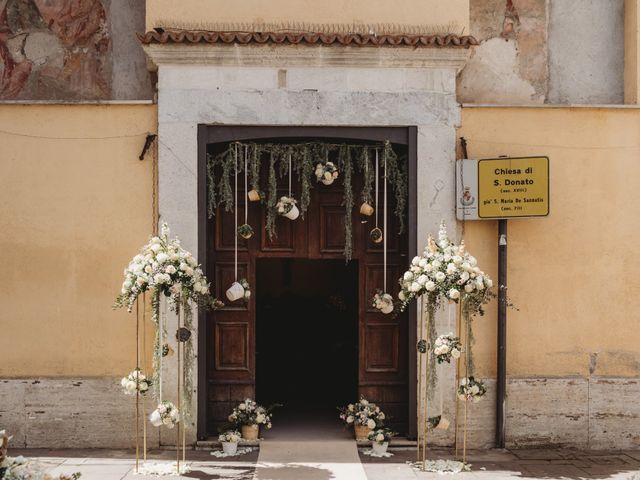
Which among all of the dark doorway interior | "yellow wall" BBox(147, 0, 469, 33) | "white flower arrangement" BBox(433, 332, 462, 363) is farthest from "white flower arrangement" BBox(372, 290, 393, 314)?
"yellow wall" BBox(147, 0, 469, 33)

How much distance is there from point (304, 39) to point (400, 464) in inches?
188

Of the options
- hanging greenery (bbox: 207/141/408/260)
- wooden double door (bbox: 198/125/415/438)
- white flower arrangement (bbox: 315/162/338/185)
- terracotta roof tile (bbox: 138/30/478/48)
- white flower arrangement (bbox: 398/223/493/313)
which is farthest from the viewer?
wooden double door (bbox: 198/125/415/438)

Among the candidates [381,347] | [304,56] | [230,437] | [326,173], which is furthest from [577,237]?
[230,437]

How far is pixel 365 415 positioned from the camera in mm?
7805

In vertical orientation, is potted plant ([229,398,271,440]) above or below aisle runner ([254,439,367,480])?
above

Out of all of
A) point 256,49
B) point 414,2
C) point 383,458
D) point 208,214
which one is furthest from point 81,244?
point 414,2

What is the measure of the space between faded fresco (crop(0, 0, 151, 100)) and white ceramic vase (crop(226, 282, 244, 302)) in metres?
2.74

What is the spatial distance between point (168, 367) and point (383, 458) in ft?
8.60

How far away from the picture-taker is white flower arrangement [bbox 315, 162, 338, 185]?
A: 25.9 feet

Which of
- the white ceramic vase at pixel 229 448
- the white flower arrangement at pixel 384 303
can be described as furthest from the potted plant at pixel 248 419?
the white flower arrangement at pixel 384 303

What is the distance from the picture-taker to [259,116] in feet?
25.7

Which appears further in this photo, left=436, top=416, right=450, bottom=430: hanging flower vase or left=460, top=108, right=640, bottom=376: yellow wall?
left=460, top=108, right=640, bottom=376: yellow wall

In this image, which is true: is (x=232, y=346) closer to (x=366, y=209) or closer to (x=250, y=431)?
(x=250, y=431)

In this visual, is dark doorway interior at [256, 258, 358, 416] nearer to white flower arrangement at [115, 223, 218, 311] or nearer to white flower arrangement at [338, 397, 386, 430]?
white flower arrangement at [338, 397, 386, 430]
